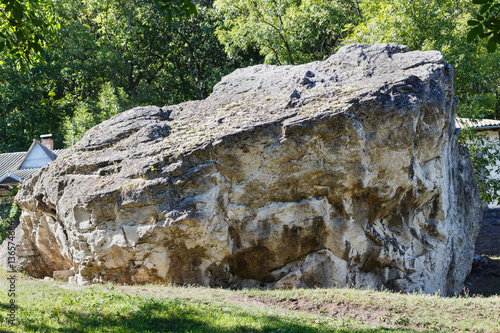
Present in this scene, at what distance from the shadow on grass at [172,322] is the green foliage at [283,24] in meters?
17.9

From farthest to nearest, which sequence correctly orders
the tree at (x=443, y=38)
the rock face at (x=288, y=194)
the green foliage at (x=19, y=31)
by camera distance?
the tree at (x=443, y=38) < the rock face at (x=288, y=194) < the green foliage at (x=19, y=31)

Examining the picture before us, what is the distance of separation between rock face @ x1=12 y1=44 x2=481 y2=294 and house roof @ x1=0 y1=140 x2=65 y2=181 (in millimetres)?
13014

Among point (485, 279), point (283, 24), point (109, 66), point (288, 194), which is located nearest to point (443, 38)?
point (283, 24)

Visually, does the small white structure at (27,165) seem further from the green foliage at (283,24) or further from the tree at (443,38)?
the tree at (443,38)

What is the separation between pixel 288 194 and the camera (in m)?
10.9

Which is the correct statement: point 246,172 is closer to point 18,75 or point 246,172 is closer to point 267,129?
point 267,129

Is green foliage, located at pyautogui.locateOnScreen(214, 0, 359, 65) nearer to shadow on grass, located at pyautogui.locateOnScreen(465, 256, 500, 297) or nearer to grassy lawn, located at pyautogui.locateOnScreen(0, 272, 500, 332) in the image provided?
shadow on grass, located at pyautogui.locateOnScreen(465, 256, 500, 297)

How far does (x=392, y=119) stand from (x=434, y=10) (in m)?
9.75

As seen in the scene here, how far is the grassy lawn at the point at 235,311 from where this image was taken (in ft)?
22.6

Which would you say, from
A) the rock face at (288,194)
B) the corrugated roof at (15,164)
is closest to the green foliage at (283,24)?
the corrugated roof at (15,164)

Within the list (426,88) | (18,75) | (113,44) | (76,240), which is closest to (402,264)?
(426,88)

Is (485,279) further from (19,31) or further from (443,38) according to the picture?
(19,31)

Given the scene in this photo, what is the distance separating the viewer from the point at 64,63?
29.7m

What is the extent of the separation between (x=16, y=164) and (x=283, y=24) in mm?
16527
